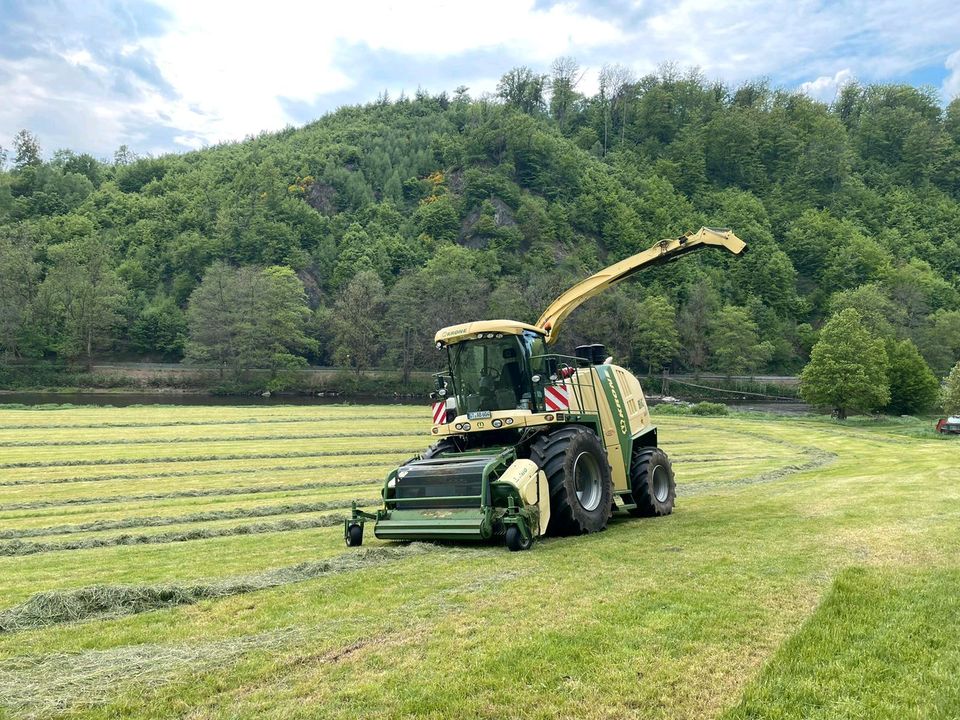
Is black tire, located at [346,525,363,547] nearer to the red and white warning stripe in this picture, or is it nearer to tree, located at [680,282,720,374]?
the red and white warning stripe

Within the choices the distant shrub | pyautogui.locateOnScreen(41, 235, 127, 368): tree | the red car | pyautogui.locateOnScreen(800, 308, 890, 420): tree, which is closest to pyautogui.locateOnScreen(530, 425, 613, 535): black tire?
the red car

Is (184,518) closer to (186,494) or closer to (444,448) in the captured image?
(186,494)

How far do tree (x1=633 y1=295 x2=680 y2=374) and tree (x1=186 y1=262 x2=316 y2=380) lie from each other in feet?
143

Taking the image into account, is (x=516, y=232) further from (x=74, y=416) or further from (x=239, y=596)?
(x=239, y=596)

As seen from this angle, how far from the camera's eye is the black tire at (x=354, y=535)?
11430mm

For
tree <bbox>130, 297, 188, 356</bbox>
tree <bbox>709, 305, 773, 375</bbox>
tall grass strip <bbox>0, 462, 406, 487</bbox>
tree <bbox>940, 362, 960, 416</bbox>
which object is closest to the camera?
tall grass strip <bbox>0, 462, 406, 487</bbox>

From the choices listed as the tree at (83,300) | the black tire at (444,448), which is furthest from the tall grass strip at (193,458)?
the tree at (83,300)

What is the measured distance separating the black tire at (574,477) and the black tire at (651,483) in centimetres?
212

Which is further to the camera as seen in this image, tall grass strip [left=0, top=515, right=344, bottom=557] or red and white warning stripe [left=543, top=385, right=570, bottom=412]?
red and white warning stripe [left=543, top=385, right=570, bottom=412]

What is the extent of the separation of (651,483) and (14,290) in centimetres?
9775

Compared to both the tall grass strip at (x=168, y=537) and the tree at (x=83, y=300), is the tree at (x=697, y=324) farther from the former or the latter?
the tall grass strip at (x=168, y=537)

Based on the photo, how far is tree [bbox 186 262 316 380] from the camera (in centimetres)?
8588

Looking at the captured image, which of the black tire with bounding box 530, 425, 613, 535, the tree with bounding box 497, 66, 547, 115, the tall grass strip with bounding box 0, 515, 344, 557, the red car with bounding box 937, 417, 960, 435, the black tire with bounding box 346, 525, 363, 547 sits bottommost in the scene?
the red car with bounding box 937, 417, 960, 435

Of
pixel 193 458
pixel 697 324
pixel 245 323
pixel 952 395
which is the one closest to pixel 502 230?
pixel 697 324
